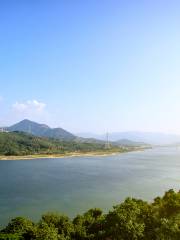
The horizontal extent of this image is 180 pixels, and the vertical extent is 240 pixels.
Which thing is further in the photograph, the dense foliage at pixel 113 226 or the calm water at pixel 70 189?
the calm water at pixel 70 189

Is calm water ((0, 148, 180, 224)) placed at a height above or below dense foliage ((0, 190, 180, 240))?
below

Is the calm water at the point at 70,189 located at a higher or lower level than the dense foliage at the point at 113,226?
lower

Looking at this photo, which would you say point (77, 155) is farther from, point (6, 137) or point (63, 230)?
point (63, 230)

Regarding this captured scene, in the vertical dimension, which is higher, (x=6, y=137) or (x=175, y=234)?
(x=6, y=137)

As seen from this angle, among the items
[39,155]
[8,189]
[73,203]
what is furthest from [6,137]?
[73,203]

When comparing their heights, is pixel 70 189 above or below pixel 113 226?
below

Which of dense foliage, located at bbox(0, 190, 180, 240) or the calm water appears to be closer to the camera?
dense foliage, located at bbox(0, 190, 180, 240)

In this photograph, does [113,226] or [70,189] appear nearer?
[113,226]

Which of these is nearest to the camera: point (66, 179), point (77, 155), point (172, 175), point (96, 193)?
point (96, 193)
